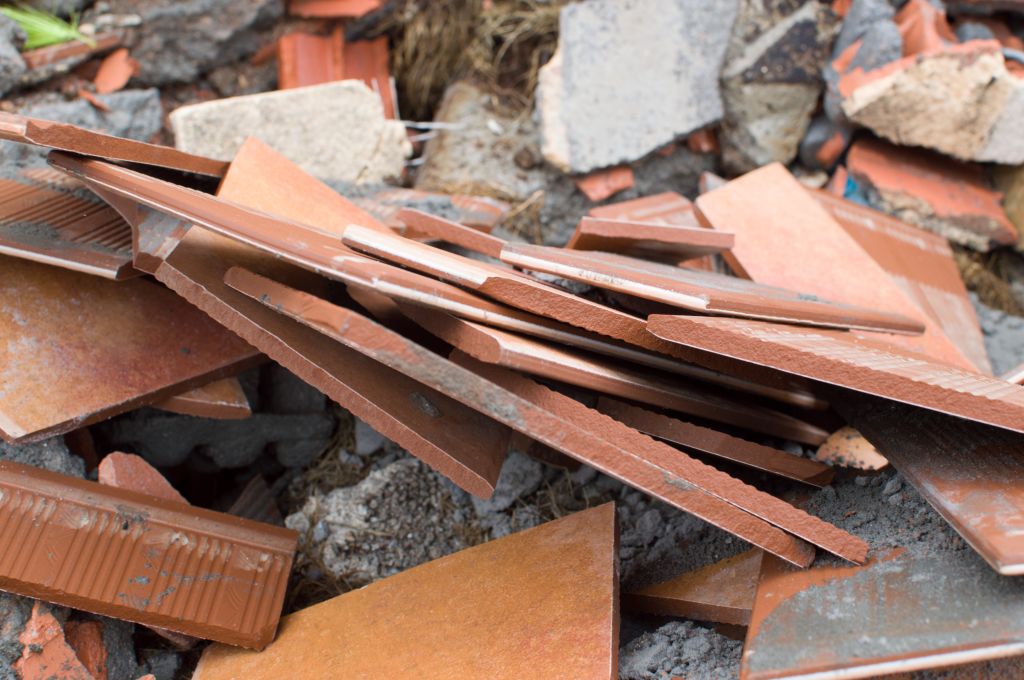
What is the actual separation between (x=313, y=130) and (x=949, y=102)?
9.78 feet

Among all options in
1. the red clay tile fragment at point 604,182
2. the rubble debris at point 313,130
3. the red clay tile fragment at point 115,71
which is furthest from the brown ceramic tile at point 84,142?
the red clay tile fragment at point 604,182

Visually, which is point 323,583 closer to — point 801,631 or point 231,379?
point 231,379

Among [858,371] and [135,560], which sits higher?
[858,371]

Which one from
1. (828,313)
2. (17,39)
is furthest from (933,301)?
(17,39)

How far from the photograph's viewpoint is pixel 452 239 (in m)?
2.85

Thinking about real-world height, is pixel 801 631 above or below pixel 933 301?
above

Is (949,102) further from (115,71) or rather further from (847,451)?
(115,71)

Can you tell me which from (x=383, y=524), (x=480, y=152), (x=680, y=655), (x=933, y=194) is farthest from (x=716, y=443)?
(x=933, y=194)

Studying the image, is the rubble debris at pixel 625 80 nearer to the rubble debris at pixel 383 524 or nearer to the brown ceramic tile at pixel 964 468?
the rubble debris at pixel 383 524

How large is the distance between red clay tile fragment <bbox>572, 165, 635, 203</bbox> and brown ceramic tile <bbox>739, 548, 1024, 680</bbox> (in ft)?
7.97

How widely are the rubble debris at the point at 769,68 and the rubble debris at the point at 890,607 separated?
8.52ft

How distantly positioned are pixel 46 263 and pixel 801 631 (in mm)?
2478

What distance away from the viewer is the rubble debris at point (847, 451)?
2.86 metres

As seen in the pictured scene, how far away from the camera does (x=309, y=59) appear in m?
4.46
